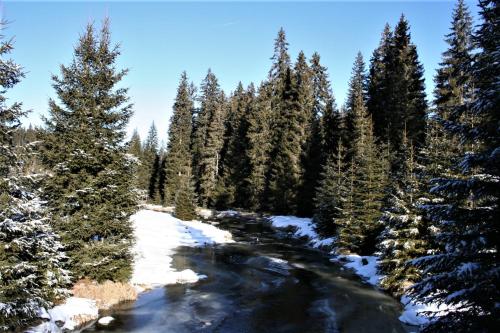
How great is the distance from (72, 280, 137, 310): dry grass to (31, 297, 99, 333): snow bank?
0.56 m

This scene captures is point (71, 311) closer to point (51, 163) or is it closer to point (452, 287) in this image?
point (51, 163)

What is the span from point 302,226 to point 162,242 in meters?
18.2

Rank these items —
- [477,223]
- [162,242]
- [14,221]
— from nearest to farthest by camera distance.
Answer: [477,223] < [14,221] < [162,242]

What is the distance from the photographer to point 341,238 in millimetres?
36125

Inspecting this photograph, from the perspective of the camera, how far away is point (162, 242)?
1554 inches

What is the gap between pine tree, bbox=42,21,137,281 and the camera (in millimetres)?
19547

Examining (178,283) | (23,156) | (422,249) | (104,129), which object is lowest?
(178,283)

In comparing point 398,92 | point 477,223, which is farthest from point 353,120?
point 477,223

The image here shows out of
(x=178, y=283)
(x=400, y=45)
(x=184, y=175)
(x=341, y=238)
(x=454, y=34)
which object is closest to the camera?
(x=178, y=283)

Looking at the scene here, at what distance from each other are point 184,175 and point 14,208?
60.2 meters

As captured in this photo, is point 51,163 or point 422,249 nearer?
point 51,163

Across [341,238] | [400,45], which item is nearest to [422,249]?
[341,238]

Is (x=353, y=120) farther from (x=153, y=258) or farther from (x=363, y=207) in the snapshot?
(x=153, y=258)

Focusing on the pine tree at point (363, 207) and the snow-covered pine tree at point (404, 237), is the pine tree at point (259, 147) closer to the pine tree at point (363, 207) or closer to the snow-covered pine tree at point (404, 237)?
the pine tree at point (363, 207)
